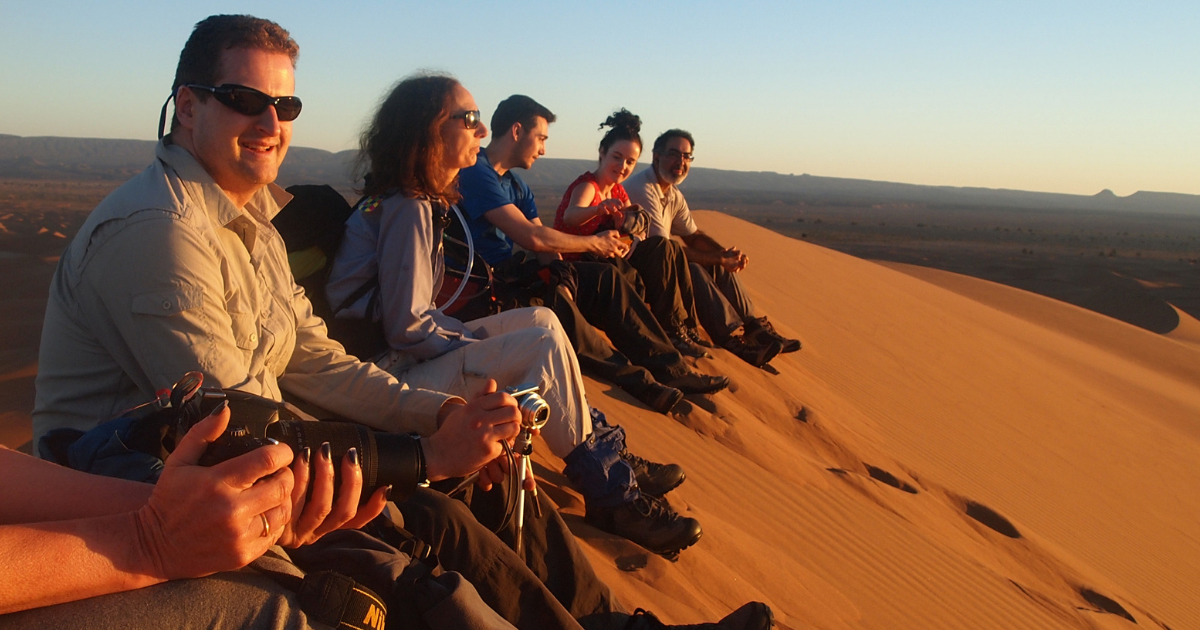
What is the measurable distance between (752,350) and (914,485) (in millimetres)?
1593

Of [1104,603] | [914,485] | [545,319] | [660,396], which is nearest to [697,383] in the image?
→ [660,396]

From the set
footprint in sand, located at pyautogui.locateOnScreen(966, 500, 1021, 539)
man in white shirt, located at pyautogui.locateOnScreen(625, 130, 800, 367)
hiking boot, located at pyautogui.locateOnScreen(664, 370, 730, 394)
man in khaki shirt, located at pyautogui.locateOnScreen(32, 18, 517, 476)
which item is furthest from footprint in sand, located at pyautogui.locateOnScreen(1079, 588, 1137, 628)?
man in khaki shirt, located at pyautogui.locateOnScreen(32, 18, 517, 476)

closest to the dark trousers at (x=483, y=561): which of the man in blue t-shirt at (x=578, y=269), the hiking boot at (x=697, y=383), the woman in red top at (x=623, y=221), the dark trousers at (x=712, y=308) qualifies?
the man in blue t-shirt at (x=578, y=269)

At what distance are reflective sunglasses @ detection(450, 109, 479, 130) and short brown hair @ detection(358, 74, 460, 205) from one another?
0.06 meters

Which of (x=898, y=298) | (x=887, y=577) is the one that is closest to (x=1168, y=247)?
(x=898, y=298)

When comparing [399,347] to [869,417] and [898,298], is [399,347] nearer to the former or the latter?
[869,417]

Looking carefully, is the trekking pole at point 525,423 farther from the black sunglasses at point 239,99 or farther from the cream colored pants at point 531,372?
the black sunglasses at point 239,99

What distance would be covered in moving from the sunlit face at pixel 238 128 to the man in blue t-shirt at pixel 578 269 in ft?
7.80

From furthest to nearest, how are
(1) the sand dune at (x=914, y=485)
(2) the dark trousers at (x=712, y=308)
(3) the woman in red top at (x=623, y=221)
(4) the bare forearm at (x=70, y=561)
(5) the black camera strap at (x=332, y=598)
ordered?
(2) the dark trousers at (x=712, y=308), (3) the woman in red top at (x=623, y=221), (1) the sand dune at (x=914, y=485), (5) the black camera strap at (x=332, y=598), (4) the bare forearm at (x=70, y=561)

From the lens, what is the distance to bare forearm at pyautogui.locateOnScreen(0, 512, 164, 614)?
1280 mm

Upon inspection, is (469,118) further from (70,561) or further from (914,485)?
(914,485)

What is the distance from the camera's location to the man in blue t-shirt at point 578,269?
483 centimetres

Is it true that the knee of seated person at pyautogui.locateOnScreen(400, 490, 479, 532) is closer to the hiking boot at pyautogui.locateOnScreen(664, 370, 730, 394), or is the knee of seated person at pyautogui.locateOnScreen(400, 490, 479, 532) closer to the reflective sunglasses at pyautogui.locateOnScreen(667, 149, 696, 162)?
the hiking boot at pyautogui.locateOnScreen(664, 370, 730, 394)

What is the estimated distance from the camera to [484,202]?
16.5ft
